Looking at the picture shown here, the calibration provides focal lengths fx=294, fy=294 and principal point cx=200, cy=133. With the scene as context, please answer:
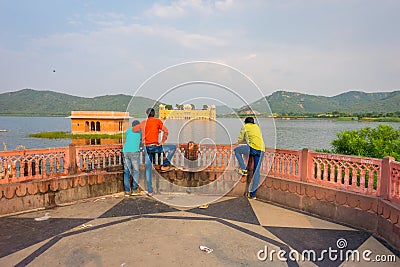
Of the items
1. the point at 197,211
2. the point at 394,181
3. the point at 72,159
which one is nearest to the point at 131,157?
the point at 72,159

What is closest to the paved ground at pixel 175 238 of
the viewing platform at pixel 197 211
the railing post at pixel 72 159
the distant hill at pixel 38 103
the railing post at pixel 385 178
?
the viewing platform at pixel 197 211

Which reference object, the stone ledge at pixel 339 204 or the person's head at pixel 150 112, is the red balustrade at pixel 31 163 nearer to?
the person's head at pixel 150 112

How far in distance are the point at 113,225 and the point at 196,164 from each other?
309 cm

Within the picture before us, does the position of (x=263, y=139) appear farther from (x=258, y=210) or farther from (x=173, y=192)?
(x=173, y=192)

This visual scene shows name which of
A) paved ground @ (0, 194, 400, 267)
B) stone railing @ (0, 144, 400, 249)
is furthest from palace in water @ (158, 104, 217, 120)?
paved ground @ (0, 194, 400, 267)

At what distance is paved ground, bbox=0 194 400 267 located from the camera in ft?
12.3

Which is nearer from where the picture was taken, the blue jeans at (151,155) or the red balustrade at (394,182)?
the red balustrade at (394,182)

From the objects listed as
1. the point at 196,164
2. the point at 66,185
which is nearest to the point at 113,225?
the point at 66,185

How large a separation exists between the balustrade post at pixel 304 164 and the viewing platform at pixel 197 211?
0.07ft

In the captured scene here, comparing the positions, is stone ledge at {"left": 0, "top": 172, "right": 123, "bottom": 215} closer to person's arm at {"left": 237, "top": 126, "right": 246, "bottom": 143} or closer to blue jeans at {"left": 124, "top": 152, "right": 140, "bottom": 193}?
blue jeans at {"left": 124, "top": 152, "right": 140, "bottom": 193}

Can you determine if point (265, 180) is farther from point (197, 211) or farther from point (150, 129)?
point (150, 129)

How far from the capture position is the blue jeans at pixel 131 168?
694 cm

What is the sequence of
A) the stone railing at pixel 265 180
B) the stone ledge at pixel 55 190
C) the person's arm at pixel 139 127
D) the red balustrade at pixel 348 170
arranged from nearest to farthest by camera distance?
1. the stone railing at pixel 265 180
2. the red balustrade at pixel 348 170
3. the stone ledge at pixel 55 190
4. the person's arm at pixel 139 127

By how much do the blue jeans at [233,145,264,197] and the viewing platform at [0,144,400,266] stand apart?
0.14 m
